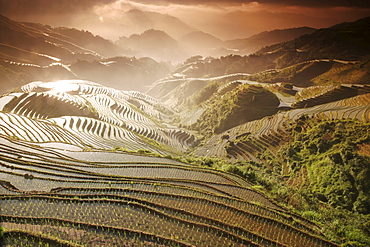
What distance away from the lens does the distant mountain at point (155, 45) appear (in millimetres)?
131500

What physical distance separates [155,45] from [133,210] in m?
140

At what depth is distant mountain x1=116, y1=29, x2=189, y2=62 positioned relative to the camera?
13150cm

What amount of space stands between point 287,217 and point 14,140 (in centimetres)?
1352

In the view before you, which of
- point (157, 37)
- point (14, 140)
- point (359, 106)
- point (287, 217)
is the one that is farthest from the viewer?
point (157, 37)

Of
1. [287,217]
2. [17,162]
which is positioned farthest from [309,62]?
[17,162]

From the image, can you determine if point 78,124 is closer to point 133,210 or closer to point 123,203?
A: point 123,203

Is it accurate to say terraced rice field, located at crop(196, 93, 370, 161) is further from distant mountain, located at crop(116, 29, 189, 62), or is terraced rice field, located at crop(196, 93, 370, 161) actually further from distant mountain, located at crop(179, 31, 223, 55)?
distant mountain, located at crop(179, 31, 223, 55)

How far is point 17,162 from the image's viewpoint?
28.1 ft

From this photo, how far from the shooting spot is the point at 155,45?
134 m

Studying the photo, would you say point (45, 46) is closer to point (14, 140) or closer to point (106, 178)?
point (14, 140)

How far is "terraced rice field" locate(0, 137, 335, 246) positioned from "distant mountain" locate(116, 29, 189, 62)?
129 meters

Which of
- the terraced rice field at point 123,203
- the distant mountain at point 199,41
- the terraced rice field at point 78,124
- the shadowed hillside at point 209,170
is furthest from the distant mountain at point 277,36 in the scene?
the distant mountain at point 199,41

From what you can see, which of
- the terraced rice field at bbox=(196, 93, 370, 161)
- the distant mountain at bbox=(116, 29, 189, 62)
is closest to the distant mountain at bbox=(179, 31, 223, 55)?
the distant mountain at bbox=(116, 29, 189, 62)

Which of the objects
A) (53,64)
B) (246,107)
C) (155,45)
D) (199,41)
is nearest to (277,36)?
(246,107)
